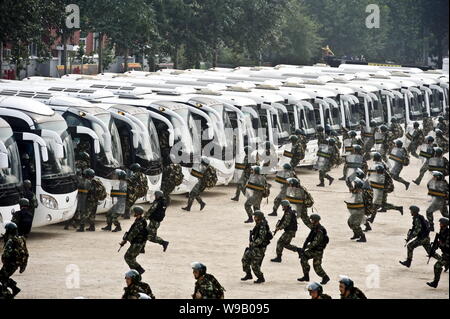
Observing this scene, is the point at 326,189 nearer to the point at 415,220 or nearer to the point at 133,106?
the point at 133,106

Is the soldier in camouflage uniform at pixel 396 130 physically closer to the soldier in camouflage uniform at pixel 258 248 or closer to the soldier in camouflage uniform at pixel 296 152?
the soldier in camouflage uniform at pixel 296 152

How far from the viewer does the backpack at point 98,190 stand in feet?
86.0

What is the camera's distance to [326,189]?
113ft

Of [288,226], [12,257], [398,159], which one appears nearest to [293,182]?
[288,226]

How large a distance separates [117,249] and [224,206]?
661cm

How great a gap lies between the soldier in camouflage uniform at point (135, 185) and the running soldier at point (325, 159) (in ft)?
25.1

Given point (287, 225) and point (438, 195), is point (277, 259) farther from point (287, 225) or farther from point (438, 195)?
point (438, 195)

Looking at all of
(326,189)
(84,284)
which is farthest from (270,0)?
(84,284)

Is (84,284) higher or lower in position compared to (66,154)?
lower

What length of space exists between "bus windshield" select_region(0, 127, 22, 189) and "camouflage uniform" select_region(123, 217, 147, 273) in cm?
322

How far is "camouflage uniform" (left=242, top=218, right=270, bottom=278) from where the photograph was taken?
21.7 m

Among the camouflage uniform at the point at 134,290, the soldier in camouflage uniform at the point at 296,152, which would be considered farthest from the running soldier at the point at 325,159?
the camouflage uniform at the point at 134,290

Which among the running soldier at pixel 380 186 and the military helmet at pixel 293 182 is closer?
the military helmet at pixel 293 182

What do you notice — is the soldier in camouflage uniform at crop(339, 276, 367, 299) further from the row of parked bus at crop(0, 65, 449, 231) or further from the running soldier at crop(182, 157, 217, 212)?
the running soldier at crop(182, 157, 217, 212)
